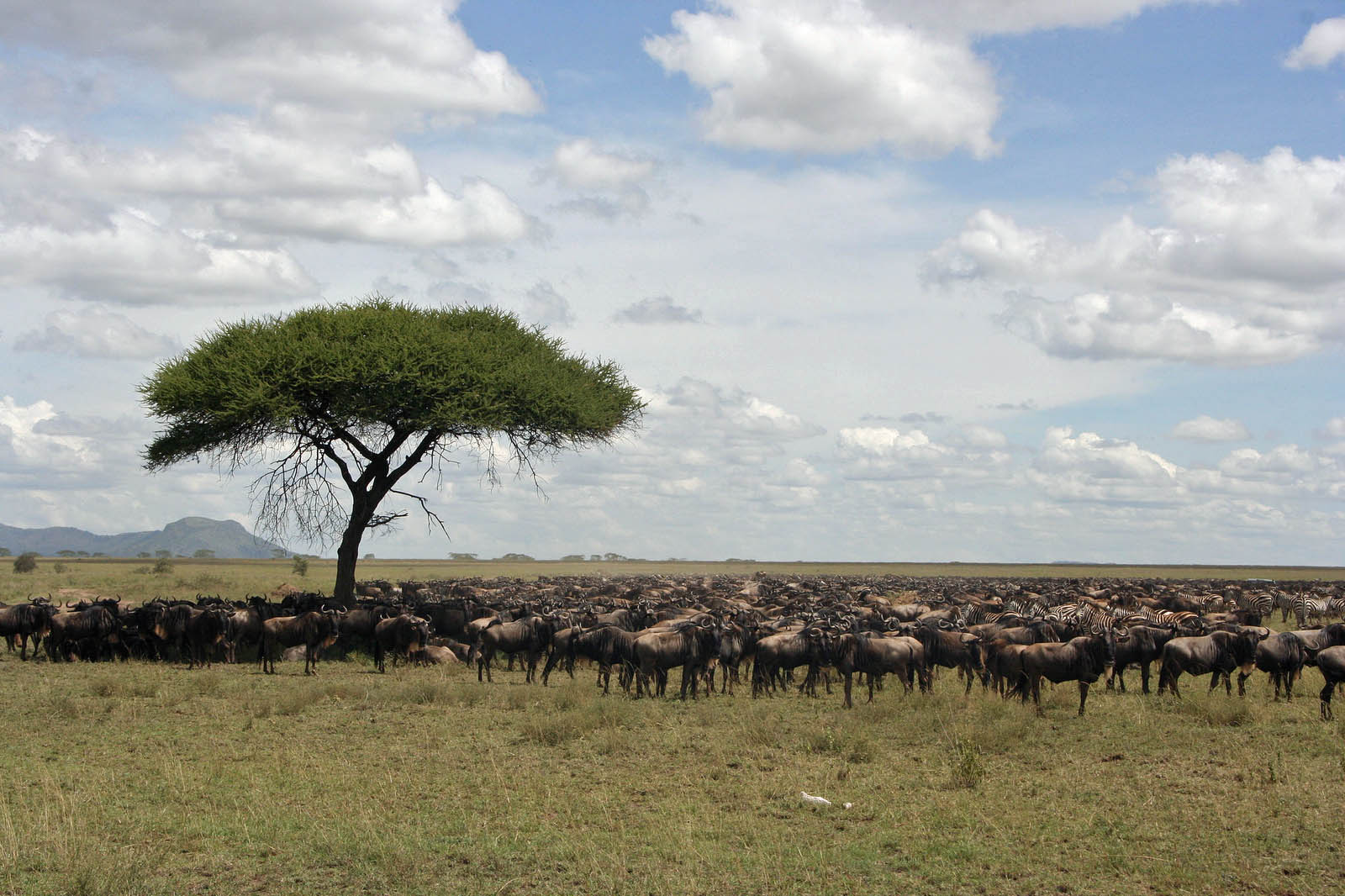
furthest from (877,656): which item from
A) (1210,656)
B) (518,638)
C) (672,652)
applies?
(518,638)

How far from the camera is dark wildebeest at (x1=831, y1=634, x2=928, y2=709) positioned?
17.8 metres

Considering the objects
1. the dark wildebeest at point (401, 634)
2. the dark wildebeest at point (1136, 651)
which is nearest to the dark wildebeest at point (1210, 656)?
the dark wildebeest at point (1136, 651)

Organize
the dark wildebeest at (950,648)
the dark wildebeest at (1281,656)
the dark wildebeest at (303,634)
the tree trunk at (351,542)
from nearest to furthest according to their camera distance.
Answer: the dark wildebeest at (1281,656) < the dark wildebeest at (950,648) < the dark wildebeest at (303,634) < the tree trunk at (351,542)

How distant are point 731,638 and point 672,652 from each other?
56.3 inches

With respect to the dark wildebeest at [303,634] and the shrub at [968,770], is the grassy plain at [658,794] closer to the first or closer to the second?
the shrub at [968,770]

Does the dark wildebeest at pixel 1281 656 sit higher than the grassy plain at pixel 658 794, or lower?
higher

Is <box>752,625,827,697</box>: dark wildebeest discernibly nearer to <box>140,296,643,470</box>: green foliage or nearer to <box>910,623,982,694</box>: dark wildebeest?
<box>910,623,982,694</box>: dark wildebeest

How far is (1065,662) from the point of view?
16.6 metres

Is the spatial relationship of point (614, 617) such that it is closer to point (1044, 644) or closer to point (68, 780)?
point (1044, 644)

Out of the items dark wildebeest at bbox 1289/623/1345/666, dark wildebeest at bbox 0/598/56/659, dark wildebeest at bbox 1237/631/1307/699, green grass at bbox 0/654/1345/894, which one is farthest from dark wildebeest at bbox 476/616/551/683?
dark wildebeest at bbox 1289/623/1345/666

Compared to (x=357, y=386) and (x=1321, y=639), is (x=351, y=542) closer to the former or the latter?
(x=357, y=386)

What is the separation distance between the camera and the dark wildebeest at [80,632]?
23.4 meters

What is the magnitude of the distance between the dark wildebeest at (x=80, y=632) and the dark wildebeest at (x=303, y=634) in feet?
12.6

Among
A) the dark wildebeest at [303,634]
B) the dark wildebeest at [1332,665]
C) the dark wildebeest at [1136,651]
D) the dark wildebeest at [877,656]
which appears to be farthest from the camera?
the dark wildebeest at [303,634]
